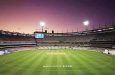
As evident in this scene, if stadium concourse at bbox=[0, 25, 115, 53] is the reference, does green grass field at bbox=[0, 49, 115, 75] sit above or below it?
below

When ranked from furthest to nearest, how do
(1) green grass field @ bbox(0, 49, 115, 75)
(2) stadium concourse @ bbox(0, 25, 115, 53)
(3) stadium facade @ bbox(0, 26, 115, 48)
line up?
(2) stadium concourse @ bbox(0, 25, 115, 53)
(3) stadium facade @ bbox(0, 26, 115, 48)
(1) green grass field @ bbox(0, 49, 115, 75)

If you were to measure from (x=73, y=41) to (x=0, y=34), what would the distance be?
163ft

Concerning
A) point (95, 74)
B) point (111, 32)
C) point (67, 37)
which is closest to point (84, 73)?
point (95, 74)

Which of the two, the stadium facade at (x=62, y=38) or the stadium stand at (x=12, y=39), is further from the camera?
the stadium facade at (x=62, y=38)

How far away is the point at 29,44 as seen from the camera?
3696 inches

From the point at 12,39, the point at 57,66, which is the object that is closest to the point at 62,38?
→ the point at 12,39

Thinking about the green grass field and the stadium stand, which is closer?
the green grass field

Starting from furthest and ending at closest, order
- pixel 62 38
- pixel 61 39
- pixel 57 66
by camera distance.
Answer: pixel 62 38 < pixel 61 39 < pixel 57 66

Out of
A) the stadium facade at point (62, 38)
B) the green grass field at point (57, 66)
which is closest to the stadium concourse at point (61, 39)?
the stadium facade at point (62, 38)

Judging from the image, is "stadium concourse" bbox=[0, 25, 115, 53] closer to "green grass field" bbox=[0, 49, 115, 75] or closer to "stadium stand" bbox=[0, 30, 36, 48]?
"stadium stand" bbox=[0, 30, 36, 48]

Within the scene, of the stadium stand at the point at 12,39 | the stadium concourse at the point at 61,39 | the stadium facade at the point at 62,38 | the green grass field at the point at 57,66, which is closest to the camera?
the green grass field at the point at 57,66

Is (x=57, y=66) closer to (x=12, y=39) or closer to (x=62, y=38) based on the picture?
(x=12, y=39)

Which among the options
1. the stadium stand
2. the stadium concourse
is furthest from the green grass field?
the stadium concourse

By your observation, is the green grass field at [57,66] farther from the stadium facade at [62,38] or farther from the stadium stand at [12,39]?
the stadium facade at [62,38]
